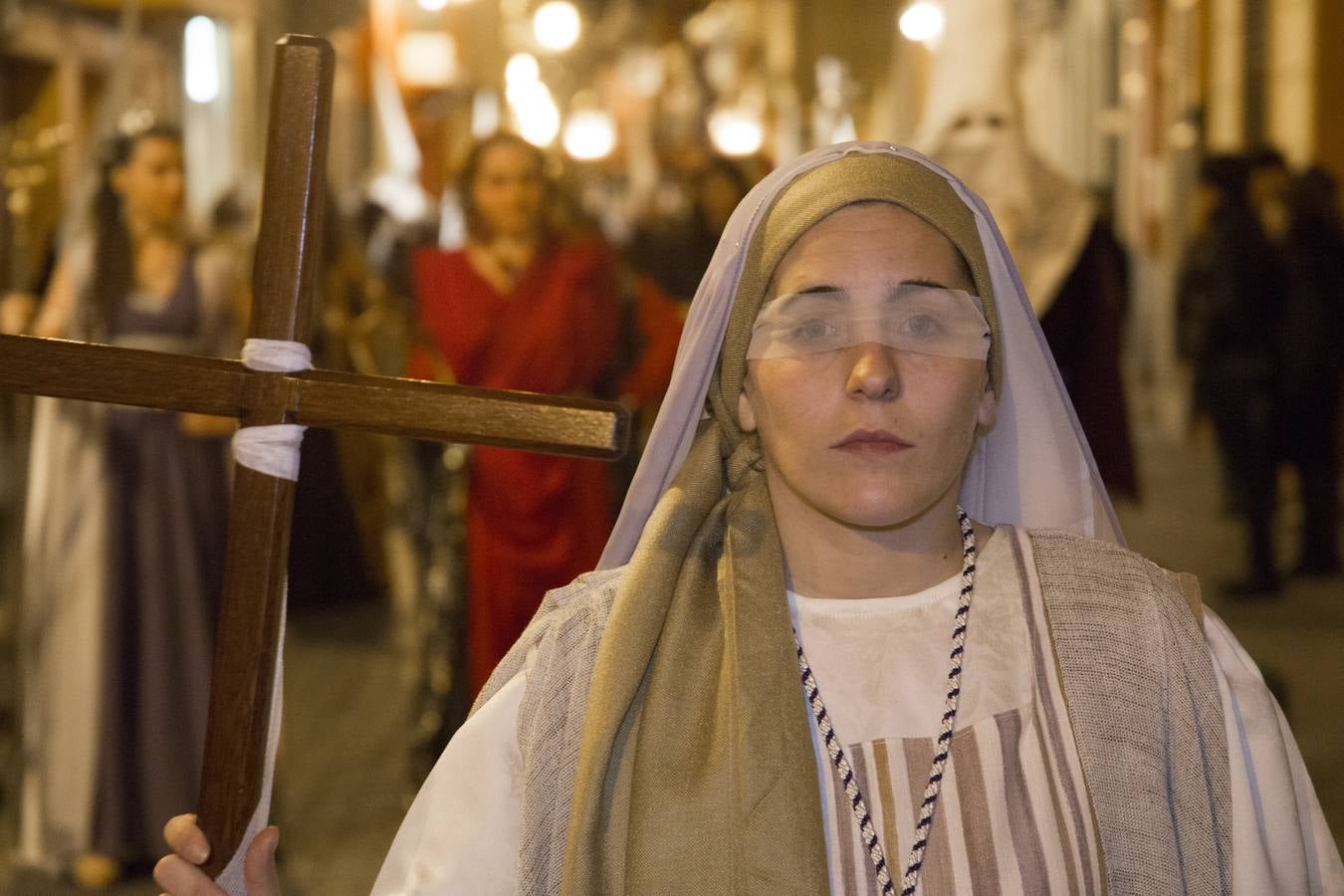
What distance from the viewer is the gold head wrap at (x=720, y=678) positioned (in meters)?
1.78

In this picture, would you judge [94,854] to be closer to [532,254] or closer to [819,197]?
[532,254]

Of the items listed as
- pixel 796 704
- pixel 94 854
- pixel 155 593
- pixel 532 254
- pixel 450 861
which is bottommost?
pixel 94 854

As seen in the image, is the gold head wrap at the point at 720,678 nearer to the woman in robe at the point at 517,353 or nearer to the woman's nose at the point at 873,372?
the woman's nose at the point at 873,372

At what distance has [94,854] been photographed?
5098mm

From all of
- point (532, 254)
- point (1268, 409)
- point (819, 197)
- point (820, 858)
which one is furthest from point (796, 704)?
point (1268, 409)

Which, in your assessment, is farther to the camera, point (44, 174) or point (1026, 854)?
point (44, 174)

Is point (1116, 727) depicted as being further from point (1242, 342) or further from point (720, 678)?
point (1242, 342)

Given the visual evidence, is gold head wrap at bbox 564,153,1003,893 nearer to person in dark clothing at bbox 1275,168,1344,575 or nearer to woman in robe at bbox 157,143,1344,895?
woman in robe at bbox 157,143,1344,895

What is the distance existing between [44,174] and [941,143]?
13.0 feet

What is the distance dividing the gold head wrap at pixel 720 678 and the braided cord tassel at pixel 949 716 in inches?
4.3

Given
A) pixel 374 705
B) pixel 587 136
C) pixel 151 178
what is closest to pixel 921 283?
pixel 151 178

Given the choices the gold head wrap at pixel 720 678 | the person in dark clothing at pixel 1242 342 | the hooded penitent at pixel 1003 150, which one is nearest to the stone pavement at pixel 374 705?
the person in dark clothing at pixel 1242 342

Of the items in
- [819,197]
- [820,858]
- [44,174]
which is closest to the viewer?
[820,858]

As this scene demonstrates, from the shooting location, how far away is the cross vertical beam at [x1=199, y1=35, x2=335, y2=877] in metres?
1.81
